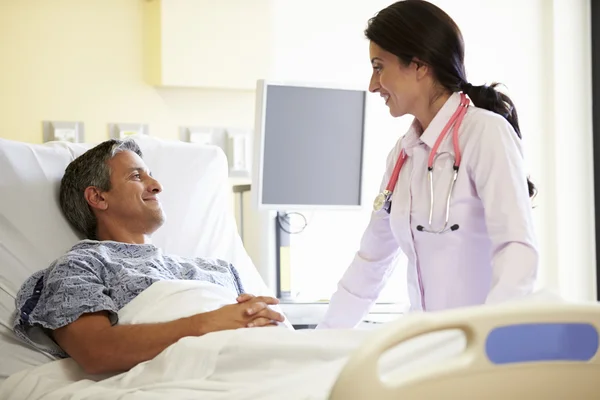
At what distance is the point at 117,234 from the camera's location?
2.16m

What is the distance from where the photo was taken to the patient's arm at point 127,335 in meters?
1.71

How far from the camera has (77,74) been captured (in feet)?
10.7

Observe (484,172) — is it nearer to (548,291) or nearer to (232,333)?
(548,291)

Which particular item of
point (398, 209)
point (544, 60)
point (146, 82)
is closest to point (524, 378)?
point (398, 209)

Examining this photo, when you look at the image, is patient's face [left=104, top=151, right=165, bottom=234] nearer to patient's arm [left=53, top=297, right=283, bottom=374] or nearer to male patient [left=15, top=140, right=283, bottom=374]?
male patient [left=15, top=140, right=283, bottom=374]

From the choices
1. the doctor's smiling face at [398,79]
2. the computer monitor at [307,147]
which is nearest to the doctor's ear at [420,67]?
the doctor's smiling face at [398,79]

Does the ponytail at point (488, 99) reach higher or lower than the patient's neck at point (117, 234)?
higher

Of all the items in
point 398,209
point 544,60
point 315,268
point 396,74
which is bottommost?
point 315,268

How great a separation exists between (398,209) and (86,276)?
2.36 feet

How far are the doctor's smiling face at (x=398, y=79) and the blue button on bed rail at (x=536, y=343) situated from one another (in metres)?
0.95

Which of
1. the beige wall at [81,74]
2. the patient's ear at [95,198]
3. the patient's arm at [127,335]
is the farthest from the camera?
the beige wall at [81,74]

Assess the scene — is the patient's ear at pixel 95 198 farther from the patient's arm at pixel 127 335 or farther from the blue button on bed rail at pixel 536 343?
the blue button on bed rail at pixel 536 343

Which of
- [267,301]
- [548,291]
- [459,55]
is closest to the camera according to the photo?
[548,291]

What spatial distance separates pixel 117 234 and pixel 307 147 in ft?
3.36
